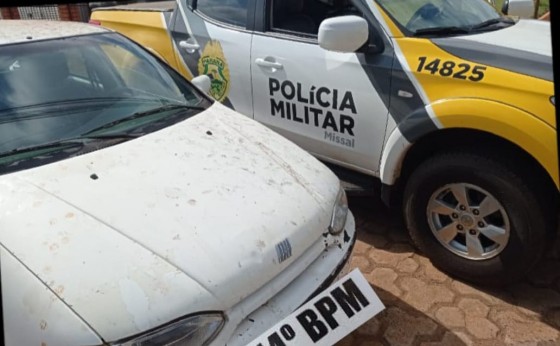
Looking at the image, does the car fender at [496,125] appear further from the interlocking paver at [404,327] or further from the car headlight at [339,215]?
the interlocking paver at [404,327]

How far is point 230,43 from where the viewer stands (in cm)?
328

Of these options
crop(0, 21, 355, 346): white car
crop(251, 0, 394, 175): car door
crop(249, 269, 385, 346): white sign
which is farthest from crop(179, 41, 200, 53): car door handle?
crop(249, 269, 385, 346): white sign

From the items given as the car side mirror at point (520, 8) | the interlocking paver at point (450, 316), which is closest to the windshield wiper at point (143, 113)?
the interlocking paver at point (450, 316)

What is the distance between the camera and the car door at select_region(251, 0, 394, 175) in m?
2.64

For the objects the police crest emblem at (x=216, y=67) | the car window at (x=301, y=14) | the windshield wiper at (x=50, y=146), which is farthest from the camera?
the police crest emblem at (x=216, y=67)

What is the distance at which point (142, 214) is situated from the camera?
62.2 inches

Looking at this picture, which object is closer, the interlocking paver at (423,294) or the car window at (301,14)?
the interlocking paver at (423,294)

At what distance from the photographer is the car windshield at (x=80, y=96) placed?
1.90m

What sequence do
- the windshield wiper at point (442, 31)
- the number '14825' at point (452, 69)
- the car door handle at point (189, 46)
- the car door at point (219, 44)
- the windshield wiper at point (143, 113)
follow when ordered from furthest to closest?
the car door handle at point (189, 46), the car door at point (219, 44), the windshield wiper at point (442, 31), the number '14825' at point (452, 69), the windshield wiper at point (143, 113)

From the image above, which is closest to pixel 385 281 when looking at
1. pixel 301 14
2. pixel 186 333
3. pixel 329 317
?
pixel 329 317

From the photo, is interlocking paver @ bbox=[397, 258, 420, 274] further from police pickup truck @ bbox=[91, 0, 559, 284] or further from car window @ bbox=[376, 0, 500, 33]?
car window @ bbox=[376, 0, 500, 33]

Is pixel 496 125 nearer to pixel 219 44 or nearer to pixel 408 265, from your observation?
pixel 408 265

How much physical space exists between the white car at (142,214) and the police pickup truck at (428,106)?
2.18 feet

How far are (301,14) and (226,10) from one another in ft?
1.96
